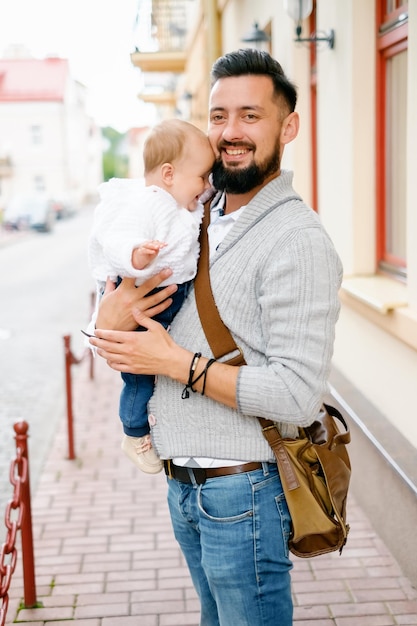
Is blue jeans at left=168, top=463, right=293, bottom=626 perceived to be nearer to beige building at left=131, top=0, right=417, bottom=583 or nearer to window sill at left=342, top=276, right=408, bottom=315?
beige building at left=131, top=0, right=417, bottom=583

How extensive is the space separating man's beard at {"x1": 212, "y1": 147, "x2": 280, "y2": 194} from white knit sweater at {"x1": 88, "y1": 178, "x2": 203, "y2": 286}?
157mm

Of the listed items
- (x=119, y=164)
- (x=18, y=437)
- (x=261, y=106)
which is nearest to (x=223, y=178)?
(x=261, y=106)

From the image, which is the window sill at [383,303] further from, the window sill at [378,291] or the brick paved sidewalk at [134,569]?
the brick paved sidewalk at [134,569]

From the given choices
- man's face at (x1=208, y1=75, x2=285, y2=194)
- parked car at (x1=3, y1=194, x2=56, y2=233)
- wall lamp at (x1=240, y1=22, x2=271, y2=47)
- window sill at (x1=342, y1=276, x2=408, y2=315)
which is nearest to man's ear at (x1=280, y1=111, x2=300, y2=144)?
man's face at (x1=208, y1=75, x2=285, y2=194)

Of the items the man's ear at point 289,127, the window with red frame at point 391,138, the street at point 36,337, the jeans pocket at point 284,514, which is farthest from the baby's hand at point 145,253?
the street at point 36,337

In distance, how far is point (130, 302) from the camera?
229cm

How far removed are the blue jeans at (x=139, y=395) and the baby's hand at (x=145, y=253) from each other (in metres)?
0.16

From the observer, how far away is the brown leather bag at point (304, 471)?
2.21 metres

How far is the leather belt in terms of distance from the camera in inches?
88.5

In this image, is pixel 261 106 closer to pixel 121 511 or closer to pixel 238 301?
pixel 238 301

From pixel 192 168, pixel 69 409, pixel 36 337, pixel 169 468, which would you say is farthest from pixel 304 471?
pixel 36 337

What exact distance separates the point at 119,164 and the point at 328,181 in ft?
344

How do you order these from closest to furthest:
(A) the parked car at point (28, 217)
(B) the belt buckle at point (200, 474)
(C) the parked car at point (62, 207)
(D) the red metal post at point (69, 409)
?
(B) the belt buckle at point (200, 474) < (D) the red metal post at point (69, 409) < (A) the parked car at point (28, 217) < (C) the parked car at point (62, 207)

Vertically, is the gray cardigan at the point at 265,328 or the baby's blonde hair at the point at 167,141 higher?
the baby's blonde hair at the point at 167,141
